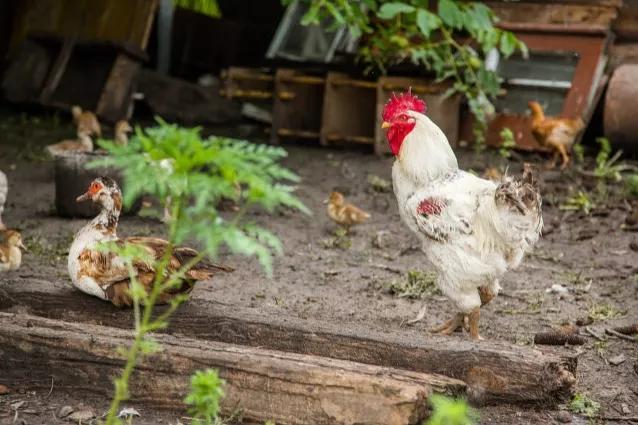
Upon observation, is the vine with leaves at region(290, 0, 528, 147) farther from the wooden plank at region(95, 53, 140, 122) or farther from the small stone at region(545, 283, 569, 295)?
the wooden plank at region(95, 53, 140, 122)

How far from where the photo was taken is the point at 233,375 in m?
4.01

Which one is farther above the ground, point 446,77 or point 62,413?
point 446,77

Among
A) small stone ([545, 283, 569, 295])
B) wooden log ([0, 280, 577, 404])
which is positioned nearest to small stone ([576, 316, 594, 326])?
small stone ([545, 283, 569, 295])

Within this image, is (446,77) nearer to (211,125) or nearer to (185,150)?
(211,125)

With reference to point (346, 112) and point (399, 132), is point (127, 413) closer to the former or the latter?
point (399, 132)

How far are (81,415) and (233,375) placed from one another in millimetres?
639

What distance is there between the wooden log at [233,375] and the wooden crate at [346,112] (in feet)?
22.0

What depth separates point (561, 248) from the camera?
24.6 feet

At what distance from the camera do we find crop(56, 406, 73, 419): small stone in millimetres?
4078

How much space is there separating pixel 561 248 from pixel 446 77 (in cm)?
299

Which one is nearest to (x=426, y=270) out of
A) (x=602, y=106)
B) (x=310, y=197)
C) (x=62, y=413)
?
(x=310, y=197)

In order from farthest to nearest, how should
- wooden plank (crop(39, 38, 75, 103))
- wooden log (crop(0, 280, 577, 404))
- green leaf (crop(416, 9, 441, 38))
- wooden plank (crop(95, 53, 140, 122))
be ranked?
Result: wooden plank (crop(39, 38, 75, 103)) → wooden plank (crop(95, 53, 140, 122)) → green leaf (crop(416, 9, 441, 38)) → wooden log (crop(0, 280, 577, 404))

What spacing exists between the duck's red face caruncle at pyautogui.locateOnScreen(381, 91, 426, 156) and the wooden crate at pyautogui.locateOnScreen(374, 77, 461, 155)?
5.05 metres

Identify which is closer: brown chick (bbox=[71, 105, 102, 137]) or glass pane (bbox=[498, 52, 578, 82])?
brown chick (bbox=[71, 105, 102, 137])
